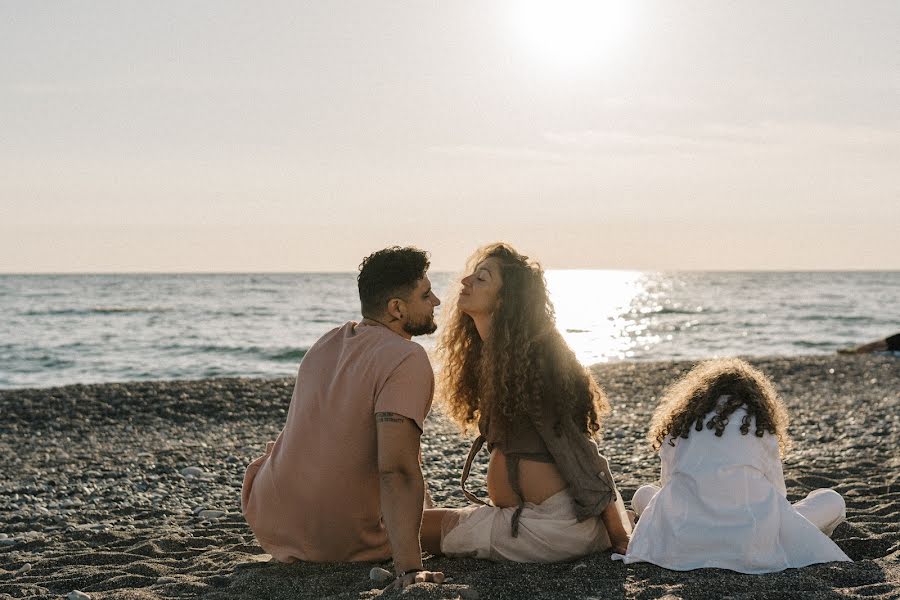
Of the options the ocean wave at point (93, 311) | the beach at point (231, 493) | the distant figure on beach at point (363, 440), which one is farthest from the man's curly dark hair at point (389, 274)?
the ocean wave at point (93, 311)

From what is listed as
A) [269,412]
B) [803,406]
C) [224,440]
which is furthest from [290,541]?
[803,406]

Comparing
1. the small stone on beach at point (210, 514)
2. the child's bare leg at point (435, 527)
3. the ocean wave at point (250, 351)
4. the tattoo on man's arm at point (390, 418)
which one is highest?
the tattoo on man's arm at point (390, 418)

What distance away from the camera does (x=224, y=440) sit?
970 centimetres

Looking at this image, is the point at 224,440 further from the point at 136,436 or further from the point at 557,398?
the point at 557,398

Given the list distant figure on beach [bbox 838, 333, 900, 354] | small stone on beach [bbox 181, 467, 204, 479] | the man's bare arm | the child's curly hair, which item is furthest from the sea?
the man's bare arm

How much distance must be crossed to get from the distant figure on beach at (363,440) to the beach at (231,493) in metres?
0.19

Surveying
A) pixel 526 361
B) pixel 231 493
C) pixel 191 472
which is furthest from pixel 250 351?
pixel 526 361

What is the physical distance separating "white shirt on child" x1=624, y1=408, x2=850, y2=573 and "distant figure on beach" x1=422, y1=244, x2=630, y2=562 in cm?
31

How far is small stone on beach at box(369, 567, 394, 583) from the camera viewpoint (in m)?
4.08

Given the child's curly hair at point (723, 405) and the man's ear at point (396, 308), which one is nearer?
the man's ear at point (396, 308)

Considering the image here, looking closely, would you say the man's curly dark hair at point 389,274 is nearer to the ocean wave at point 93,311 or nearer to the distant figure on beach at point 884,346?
the distant figure on beach at point 884,346

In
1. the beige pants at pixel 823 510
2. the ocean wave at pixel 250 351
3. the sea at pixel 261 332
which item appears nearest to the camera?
the beige pants at pixel 823 510

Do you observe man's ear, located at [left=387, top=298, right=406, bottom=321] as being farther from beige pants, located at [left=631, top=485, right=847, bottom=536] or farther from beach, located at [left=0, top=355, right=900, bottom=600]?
beige pants, located at [left=631, top=485, right=847, bottom=536]

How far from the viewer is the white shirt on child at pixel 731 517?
4152mm
